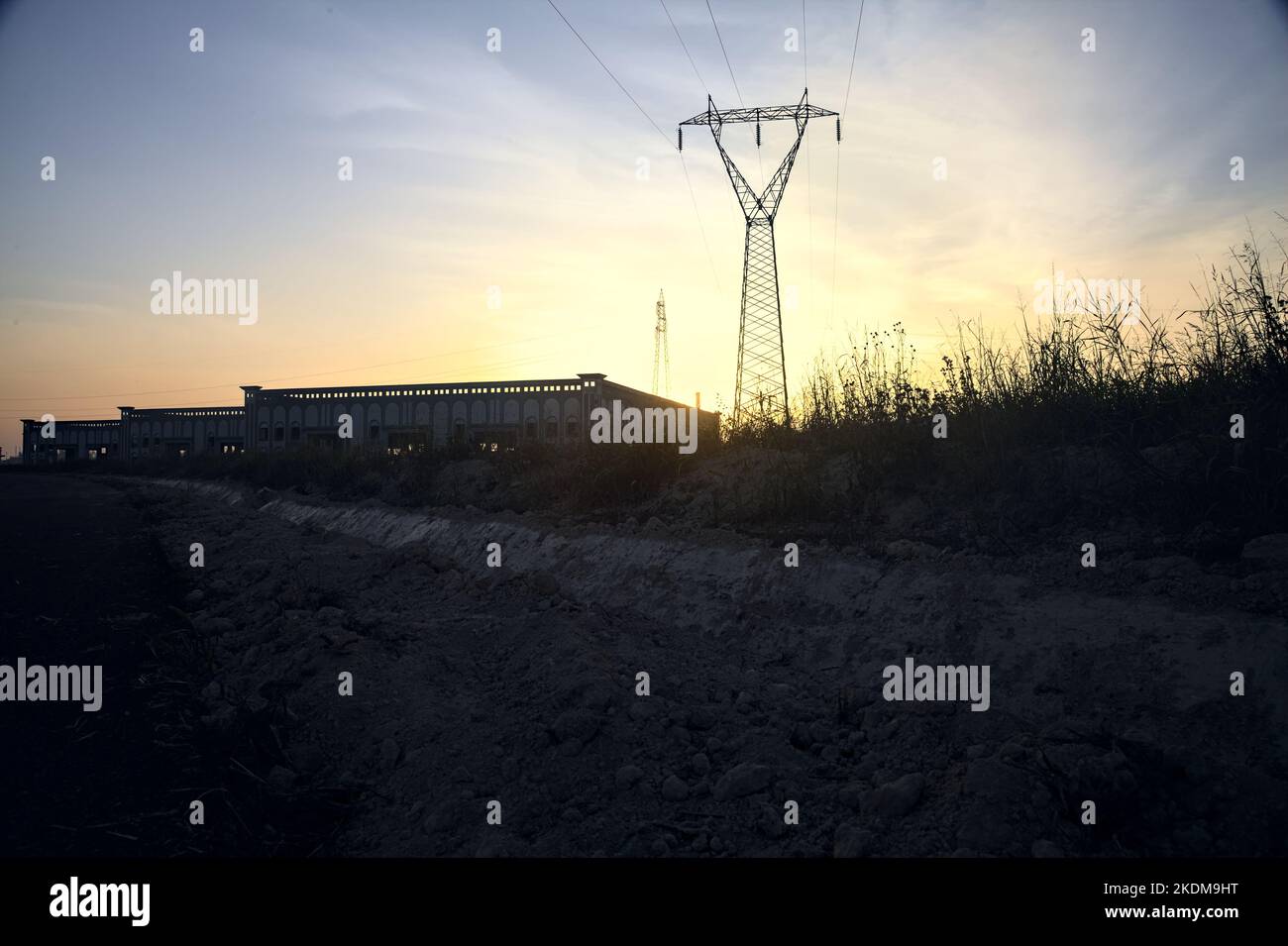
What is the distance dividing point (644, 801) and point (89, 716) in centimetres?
366

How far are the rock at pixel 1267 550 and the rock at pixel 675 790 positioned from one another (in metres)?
4.40

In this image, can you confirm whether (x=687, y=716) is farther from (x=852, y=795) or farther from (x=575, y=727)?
(x=852, y=795)

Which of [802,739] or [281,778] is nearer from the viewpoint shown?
[281,778]

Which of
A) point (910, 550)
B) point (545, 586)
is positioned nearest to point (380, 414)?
point (545, 586)

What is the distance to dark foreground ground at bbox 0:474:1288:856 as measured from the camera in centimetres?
405

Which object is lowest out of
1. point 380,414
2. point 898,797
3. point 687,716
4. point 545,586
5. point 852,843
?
point 852,843

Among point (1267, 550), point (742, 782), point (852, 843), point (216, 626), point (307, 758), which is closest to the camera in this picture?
point (852, 843)

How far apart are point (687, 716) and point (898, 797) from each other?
59.2 inches

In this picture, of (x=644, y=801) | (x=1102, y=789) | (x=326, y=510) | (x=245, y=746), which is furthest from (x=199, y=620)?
(x=326, y=510)

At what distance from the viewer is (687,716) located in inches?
209

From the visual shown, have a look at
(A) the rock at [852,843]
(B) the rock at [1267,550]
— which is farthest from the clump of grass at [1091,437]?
(A) the rock at [852,843]

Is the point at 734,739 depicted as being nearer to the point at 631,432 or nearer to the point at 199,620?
the point at 199,620

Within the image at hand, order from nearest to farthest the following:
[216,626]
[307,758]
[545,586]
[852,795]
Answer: [852,795]
[307,758]
[216,626]
[545,586]

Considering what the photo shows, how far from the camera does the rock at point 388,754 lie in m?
4.95
